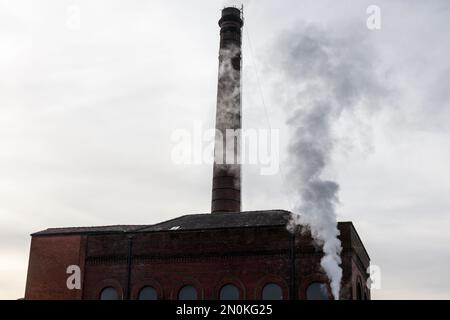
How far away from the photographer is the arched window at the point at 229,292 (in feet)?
76.5

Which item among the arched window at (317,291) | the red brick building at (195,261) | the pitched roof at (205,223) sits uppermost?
the pitched roof at (205,223)

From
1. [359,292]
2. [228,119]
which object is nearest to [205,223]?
[359,292]

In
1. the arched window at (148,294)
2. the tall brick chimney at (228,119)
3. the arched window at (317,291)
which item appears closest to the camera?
the arched window at (317,291)

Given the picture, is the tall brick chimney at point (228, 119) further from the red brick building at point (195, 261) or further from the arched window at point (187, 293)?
the arched window at point (187, 293)

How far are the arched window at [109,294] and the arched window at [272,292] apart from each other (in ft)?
20.4

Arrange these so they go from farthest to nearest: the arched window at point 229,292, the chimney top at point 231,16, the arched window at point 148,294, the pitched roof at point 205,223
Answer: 1. the chimney top at point 231,16
2. the pitched roof at point 205,223
3. the arched window at point 148,294
4. the arched window at point 229,292

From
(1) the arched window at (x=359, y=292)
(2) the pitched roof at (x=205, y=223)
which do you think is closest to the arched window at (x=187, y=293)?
(2) the pitched roof at (x=205, y=223)

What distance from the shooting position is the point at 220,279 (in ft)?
77.3

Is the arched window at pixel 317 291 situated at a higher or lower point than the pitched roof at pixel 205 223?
lower

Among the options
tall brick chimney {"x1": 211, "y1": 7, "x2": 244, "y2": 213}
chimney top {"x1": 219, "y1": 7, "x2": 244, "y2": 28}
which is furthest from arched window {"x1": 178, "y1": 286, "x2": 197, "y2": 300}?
chimney top {"x1": 219, "y1": 7, "x2": 244, "y2": 28}

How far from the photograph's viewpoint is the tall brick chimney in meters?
31.0

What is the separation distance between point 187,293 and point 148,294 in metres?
1.69
